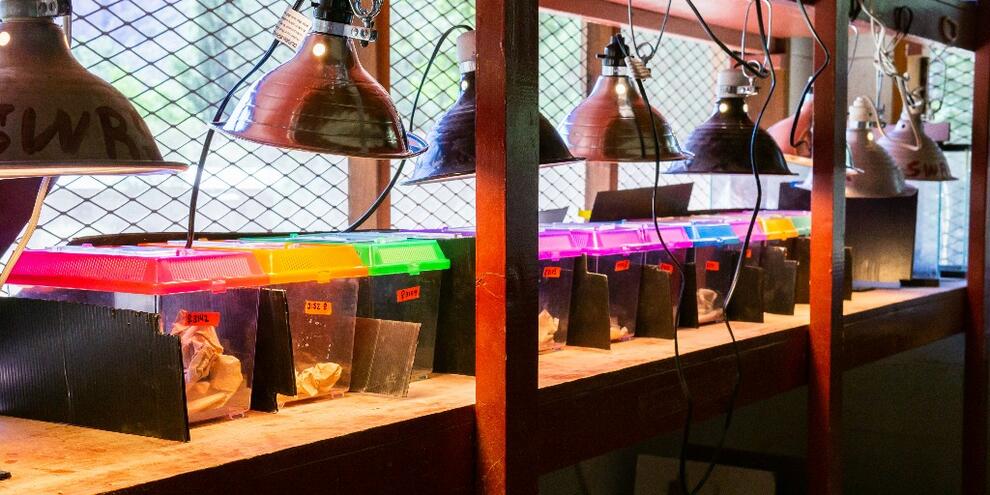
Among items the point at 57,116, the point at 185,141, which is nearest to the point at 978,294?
the point at 185,141

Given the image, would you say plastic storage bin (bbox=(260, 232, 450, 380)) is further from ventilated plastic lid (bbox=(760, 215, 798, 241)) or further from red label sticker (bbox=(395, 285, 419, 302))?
ventilated plastic lid (bbox=(760, 215, 798, 241))

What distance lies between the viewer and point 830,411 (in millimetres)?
2777

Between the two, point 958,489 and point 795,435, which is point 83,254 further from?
point 958,489

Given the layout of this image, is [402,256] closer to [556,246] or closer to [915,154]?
[556,246]

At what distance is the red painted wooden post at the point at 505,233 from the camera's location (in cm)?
166

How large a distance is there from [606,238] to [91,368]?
1206mm

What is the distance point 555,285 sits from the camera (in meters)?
2.26

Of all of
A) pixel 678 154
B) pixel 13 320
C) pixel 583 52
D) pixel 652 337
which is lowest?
pixel 652 337

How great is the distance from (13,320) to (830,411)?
2.01 meters

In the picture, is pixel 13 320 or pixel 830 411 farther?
pixel 830 411

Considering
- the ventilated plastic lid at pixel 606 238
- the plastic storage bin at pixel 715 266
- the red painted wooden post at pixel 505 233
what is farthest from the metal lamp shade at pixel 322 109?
the plastic storage bin at pixel 715 266

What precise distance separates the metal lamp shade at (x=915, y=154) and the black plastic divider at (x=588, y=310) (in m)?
1.76

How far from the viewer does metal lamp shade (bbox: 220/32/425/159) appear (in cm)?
158

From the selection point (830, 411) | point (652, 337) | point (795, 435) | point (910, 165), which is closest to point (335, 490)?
point (652, 337)
